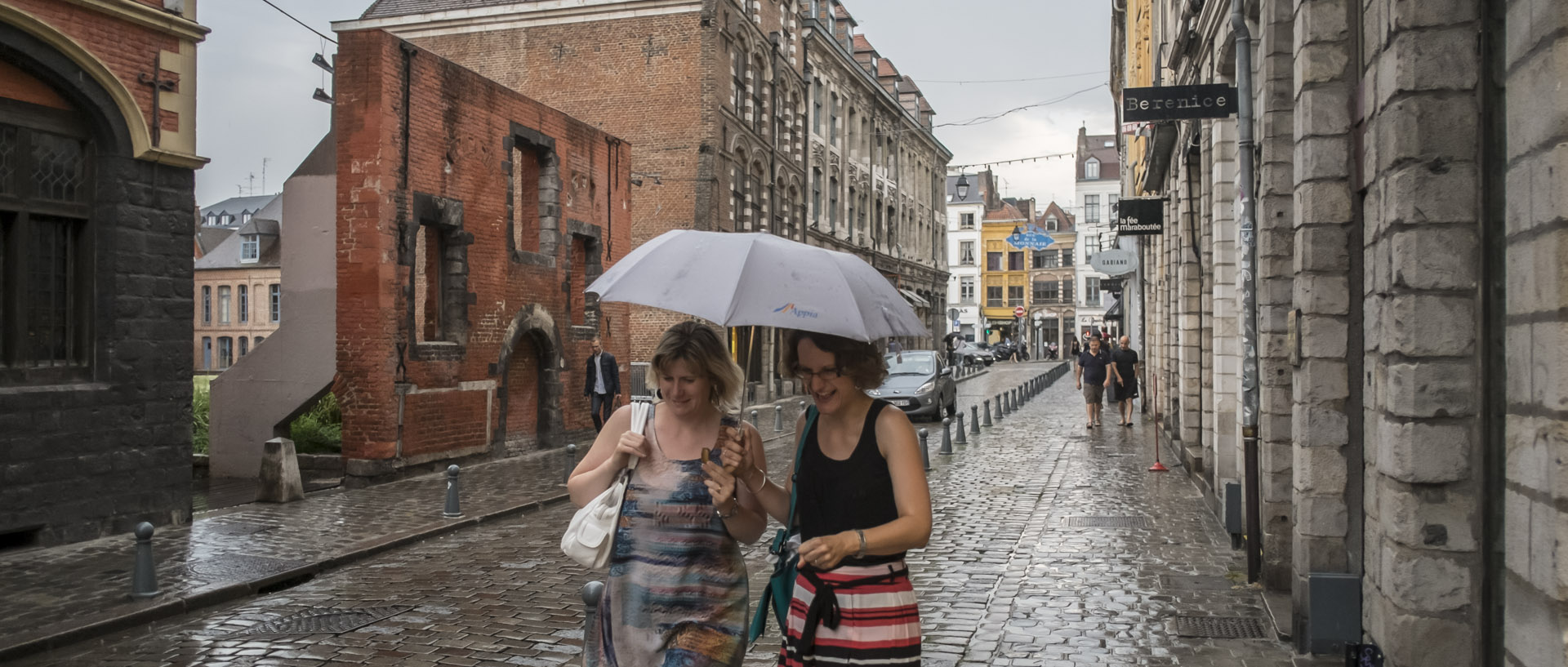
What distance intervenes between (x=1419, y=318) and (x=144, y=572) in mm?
7768

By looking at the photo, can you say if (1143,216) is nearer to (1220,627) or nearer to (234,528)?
(1220,627)

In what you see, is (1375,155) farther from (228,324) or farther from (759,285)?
(228,324)

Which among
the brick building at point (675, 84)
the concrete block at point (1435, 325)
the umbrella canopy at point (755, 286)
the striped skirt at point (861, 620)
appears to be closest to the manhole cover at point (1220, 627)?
the concrete block at point (1435, 325)

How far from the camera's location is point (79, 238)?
34.7 feet

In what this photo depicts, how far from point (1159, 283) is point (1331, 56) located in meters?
12.7

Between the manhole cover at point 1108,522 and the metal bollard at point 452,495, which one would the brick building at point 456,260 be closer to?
the metal bollard at point 452,495

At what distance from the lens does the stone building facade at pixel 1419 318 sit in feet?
11.3

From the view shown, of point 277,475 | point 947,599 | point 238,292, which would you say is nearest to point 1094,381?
point 277,475

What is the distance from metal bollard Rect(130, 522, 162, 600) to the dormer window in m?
55.5

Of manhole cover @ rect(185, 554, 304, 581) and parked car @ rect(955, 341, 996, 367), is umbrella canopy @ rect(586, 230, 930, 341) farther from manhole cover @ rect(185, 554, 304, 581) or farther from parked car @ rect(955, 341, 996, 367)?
parked car @ rect(955, 341, 996, 367)

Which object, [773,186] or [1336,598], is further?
[773,186]

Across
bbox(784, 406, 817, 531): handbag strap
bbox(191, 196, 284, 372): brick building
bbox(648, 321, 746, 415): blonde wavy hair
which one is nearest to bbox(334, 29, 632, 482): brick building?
bbox(648, 321, 746, 415): blonde wavy hair

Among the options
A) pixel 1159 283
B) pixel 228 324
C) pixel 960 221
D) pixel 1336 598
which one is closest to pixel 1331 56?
pixel 1336 598

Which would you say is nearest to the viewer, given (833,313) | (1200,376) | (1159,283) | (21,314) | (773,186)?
(833,313)
